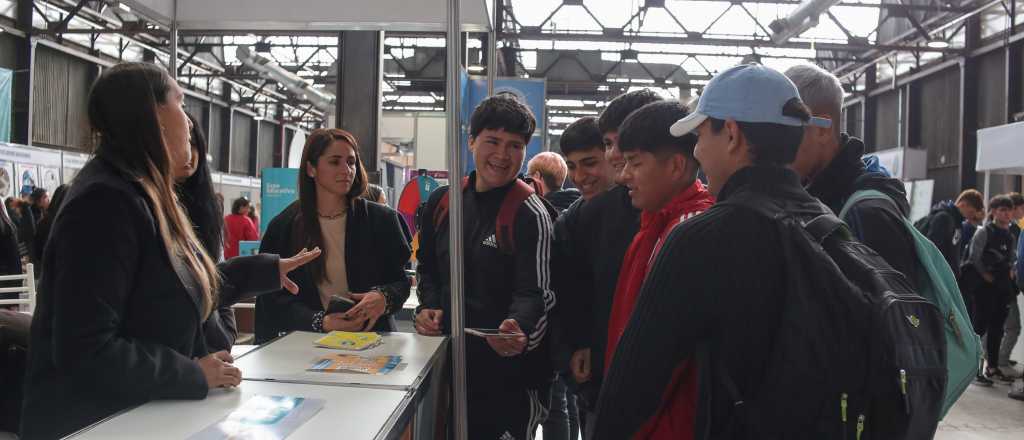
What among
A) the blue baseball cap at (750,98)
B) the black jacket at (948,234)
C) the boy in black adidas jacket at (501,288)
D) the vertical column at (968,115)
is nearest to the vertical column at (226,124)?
the vertical column at (968,115)

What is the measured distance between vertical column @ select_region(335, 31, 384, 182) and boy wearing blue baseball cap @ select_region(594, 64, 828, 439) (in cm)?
291

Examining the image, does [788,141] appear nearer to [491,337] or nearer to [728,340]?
[728,340]

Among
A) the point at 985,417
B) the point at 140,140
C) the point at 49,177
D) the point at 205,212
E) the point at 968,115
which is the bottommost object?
the point at 985,417

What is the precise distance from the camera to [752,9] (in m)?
12.1

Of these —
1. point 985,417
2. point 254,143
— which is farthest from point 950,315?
point 254,143

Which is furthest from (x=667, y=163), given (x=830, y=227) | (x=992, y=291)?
(x=992, y=291)

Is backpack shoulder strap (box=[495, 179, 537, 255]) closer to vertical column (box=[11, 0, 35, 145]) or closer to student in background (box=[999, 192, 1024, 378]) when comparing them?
student in background (box=[999, 192, 1024, 378])

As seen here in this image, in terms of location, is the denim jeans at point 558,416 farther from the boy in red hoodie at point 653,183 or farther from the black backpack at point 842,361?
the black backpack at point 842,361

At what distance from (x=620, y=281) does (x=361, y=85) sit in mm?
2589

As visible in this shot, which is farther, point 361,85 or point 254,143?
point 254,143

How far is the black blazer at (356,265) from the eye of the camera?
2.22 metres

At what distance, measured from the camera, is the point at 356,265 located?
7.48 feet

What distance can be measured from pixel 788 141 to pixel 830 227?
0.55 ft

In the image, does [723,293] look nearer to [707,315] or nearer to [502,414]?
[707,315]
